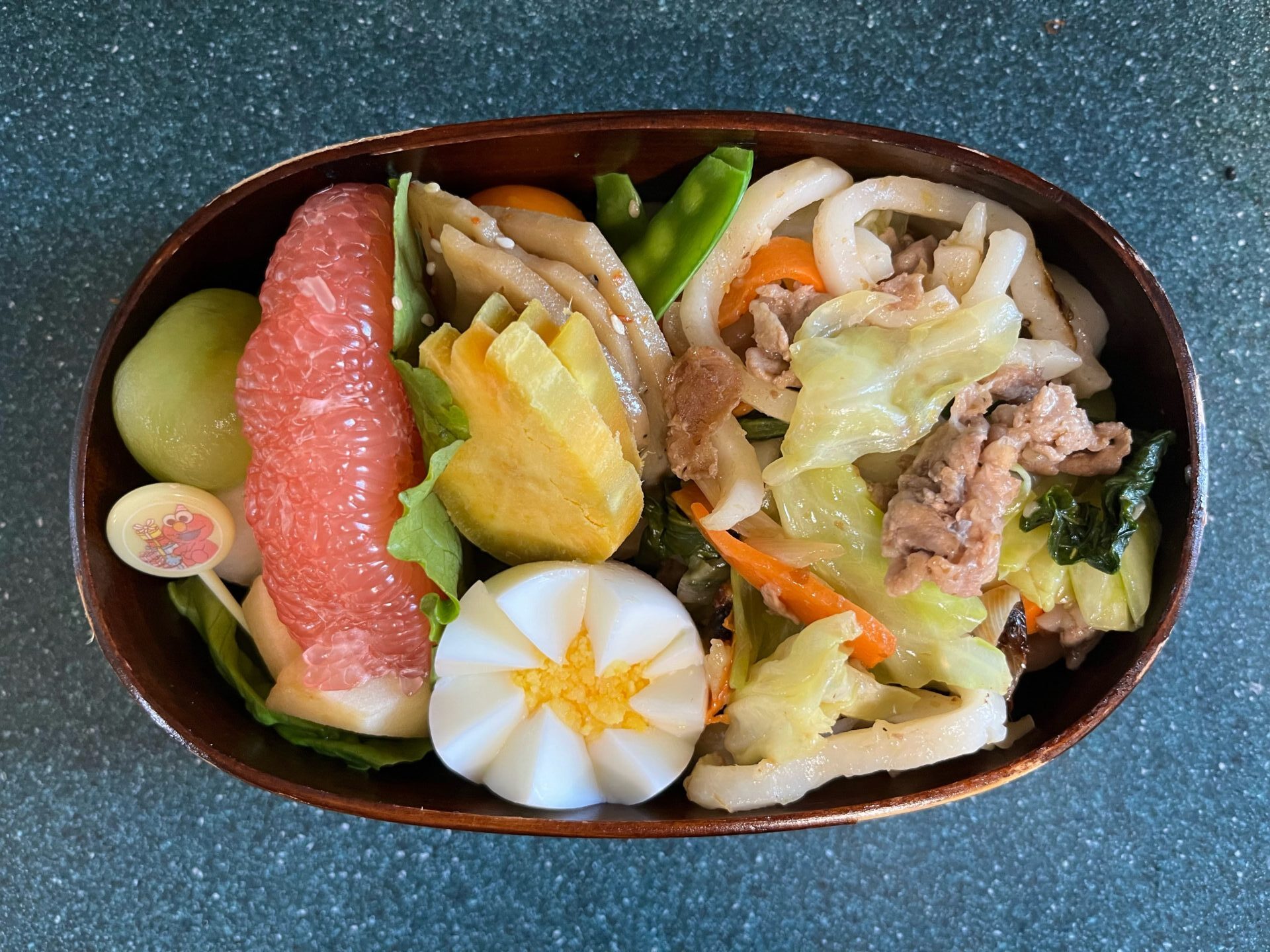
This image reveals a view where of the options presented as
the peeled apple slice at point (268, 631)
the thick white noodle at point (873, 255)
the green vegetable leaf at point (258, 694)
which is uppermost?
the thick white noodle at point (873, 255)

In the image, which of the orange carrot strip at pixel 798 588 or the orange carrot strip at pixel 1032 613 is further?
the orange carrot strip at pixel 1032 613

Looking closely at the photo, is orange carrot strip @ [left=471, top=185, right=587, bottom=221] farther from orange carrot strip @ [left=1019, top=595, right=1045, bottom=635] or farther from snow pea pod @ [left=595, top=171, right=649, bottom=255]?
orange carrot strip @ [left=1019, top=595, right=1045, bottom=635]

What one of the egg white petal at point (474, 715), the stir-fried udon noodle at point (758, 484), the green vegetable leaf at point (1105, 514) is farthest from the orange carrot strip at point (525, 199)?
the green vegetable leaf at point (1105, 514)

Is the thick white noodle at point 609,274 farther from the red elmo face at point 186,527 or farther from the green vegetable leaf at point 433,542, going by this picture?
the red elmo face at point 186,527

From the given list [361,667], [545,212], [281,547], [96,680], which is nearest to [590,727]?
[361,667]

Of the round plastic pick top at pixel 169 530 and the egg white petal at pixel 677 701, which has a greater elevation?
the round plastic pick top at pixel 169 530

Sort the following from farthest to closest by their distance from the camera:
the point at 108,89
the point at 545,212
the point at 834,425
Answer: the point at 108,89 → the point at 545,212 → the point at 834,425

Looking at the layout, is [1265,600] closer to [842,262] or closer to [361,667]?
[842,262]

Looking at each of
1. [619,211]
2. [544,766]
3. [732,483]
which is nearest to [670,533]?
[732,483]
